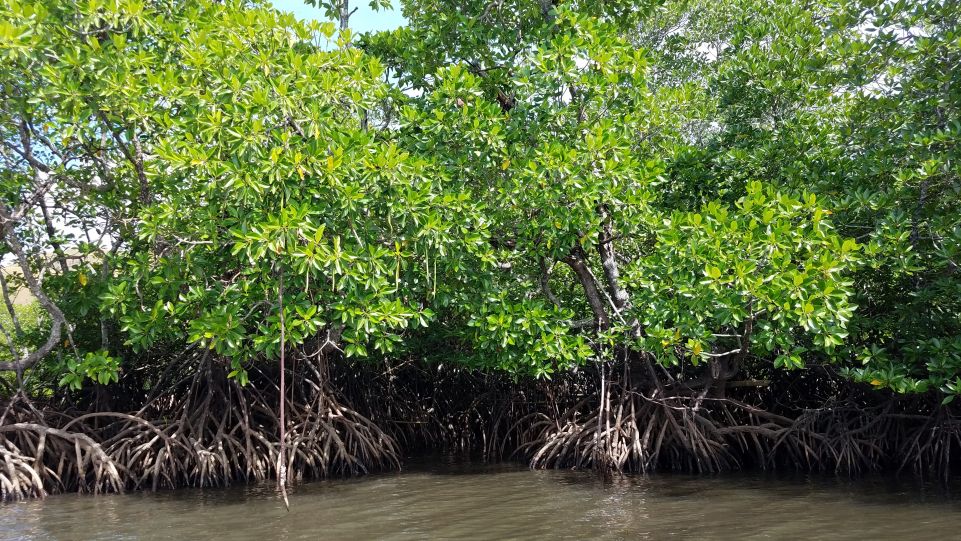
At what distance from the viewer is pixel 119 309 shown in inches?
265

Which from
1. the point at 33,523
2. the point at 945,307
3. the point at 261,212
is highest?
the point at 261,212

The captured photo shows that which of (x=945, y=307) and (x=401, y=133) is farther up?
(x=401, y=133)

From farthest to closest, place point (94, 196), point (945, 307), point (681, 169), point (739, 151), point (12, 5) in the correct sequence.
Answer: point (681, 169) → point (739, 151) → point (94, 196) → point (945, 307) → point (12, 5)

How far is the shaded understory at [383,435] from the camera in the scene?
23.3ft

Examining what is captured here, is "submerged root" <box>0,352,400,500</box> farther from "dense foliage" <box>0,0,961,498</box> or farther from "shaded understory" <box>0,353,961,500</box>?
"dense foliage" <box>0,0,961,498</box>

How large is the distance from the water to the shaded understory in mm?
306

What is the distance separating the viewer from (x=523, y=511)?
606 centimetres

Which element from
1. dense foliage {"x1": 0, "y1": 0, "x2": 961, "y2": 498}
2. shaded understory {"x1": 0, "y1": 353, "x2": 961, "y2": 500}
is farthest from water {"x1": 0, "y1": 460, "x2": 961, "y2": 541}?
dense foliage {"x1": 0, "y1": 0, "x2": 961, "y2": 498}

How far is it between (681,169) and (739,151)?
2.18 ft

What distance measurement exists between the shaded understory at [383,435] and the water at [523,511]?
1.00 ft

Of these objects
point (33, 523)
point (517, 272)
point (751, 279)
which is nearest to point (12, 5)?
point (33, 523)

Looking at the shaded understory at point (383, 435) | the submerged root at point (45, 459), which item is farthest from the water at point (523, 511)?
the shaded understory at point (383, 435)

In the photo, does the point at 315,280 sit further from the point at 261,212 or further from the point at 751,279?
the point at 751,279

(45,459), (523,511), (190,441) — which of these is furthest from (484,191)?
(45,459)
